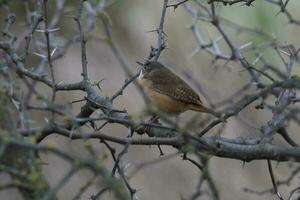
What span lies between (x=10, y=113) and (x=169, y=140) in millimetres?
693

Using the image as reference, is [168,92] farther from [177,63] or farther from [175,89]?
[177,63]

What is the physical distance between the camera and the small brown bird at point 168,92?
5773 mm

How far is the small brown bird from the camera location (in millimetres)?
5773

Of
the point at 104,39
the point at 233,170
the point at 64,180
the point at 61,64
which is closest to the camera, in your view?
the point at 64,180

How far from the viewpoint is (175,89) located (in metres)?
6.03

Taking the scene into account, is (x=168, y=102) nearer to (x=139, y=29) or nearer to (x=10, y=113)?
(x=10, y=113)

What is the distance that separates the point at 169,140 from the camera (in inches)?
132

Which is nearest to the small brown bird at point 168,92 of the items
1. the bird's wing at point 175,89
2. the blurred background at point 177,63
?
the bird's wing at point 175,89

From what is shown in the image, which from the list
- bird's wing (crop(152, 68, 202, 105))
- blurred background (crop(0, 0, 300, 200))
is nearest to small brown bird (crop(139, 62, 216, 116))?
bird's wing (crop(152, 68, 202, 105))

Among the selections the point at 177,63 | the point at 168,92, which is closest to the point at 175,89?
the point at 168,92

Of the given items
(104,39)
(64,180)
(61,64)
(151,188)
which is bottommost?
(151,188)

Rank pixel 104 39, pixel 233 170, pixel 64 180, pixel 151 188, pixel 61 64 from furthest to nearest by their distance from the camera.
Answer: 1. pixel 61 64
2. pixel 151 188
3. pixel 233 170
4. pixel 104 39
5. pixel 64 180

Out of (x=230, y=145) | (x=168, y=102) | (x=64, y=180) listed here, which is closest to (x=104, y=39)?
Result: (x=64, y=180)

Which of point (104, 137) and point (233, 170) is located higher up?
point (104, 137)
